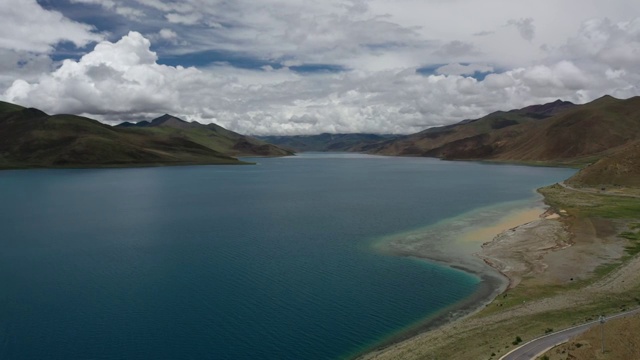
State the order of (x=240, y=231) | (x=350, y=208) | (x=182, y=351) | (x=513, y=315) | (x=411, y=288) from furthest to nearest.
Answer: (x=350, y=208)
(x=240, y=231)
(x=411, y=288)
(x=513, y=315)
(x=182, y=351)

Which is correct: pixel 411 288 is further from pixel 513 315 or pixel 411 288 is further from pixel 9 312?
pixel 9 312

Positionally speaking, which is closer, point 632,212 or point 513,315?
point 513,315

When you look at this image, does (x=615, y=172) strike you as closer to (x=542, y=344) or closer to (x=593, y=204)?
(x=593, y=204)

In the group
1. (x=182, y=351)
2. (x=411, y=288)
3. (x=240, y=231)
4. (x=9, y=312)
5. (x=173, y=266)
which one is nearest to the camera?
(x=182, y=351)

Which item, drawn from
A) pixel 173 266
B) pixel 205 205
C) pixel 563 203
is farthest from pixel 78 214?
pixel 563 203

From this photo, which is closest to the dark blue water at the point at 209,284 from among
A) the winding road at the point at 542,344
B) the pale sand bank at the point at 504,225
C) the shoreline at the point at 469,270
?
the shoreline at the point at 469,270
